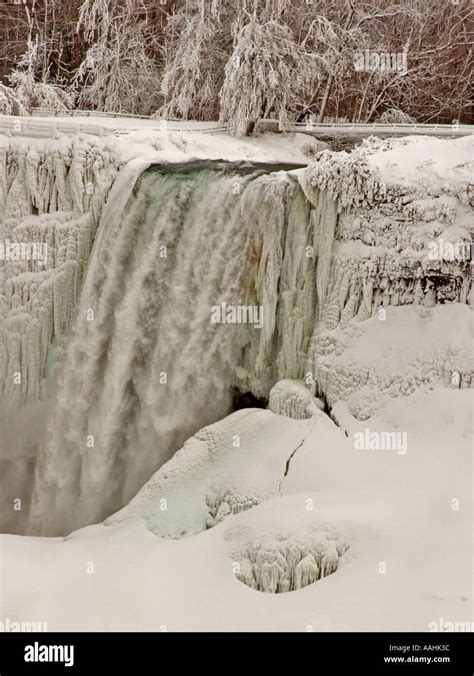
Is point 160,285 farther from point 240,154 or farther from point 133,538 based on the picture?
point 240,154

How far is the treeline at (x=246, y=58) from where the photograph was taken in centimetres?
1719

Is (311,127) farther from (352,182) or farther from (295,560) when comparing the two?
(295,560)

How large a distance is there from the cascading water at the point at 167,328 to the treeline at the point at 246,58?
784 cm

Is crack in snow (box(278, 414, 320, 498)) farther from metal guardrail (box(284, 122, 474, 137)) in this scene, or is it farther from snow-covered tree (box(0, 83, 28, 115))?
metal guardrail (box(284, 122, 474, 137))

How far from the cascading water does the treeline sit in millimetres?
7837

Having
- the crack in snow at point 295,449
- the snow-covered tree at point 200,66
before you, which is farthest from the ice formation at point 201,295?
the snow-covered tree at point 200,66

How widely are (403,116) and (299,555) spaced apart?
663 inches

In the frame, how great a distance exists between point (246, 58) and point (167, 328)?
9816 mm

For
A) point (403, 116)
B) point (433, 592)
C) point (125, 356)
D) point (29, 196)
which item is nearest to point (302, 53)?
point (403, 116)

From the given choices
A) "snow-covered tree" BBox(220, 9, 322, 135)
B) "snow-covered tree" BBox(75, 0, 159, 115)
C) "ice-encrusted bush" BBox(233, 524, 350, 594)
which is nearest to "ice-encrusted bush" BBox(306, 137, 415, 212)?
"ice-encrusted bush" BBox(233, 524, 350, 594)

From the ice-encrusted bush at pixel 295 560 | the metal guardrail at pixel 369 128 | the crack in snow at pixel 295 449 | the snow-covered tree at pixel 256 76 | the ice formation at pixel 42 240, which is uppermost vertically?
the snow-covered tree at pixel 256 76

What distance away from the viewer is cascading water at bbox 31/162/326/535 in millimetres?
9086

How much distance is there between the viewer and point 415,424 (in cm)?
777

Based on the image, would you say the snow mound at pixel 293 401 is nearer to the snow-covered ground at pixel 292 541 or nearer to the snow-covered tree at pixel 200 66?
the snow-covered ground at pixel 292 541
